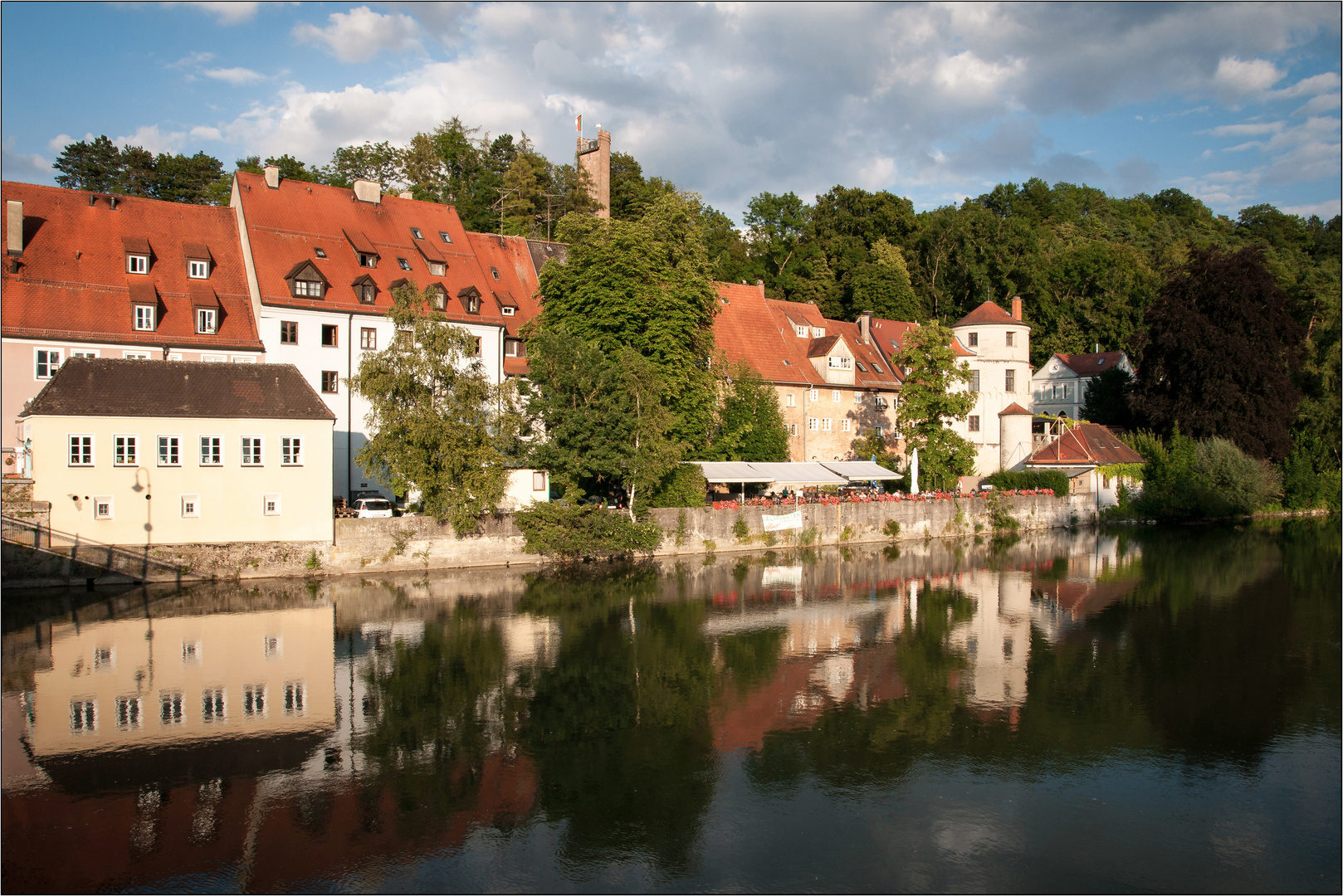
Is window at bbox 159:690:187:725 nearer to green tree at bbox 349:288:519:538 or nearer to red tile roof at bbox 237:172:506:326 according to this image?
green tree at bbox 349:288:519:538

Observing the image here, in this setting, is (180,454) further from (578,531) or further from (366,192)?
(366,192)

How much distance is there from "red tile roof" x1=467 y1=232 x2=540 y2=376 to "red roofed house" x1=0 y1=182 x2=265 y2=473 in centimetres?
1153

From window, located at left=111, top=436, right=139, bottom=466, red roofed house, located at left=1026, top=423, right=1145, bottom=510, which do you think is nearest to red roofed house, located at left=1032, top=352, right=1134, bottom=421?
red roofed house, located at left=1026, top=423, right=1145, bottom=510

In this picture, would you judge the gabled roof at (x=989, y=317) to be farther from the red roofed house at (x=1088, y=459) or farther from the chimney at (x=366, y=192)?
the chimney at (x=366, y=192)

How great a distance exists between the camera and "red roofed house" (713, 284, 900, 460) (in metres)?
53.3

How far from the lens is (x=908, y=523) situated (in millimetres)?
45344

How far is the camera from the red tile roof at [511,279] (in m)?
46.0

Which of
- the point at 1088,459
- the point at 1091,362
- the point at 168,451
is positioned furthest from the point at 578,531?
the point at 1091,362

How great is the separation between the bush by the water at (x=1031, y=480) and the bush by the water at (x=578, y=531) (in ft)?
80.1

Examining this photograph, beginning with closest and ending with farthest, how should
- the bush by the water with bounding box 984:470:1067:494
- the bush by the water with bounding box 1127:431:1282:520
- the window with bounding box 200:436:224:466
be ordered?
the window with bounding box 200:436:224:466, the bush by the water with bounding box 984:470:1067:494, the bush by the water with bounding box 1127:431:1282:520

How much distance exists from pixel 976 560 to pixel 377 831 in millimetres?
30968

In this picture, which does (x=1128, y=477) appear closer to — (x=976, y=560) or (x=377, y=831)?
(x=976, y=560)

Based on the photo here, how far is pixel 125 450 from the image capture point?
29.5 m

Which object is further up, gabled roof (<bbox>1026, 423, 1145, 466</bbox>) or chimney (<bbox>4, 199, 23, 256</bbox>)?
chimney (<bbox>4, 199, 23, 256</bbox>)
